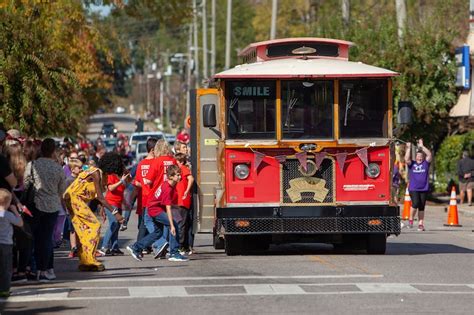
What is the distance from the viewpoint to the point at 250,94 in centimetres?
1903

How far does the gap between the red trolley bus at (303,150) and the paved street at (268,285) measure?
0.61 m

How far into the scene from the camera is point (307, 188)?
61.3 feet

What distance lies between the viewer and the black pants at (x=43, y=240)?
52.4 ft

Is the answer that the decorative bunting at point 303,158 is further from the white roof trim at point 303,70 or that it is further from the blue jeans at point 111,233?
the blue jeans at point 111,233

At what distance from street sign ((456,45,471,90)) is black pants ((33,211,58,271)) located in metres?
24.9

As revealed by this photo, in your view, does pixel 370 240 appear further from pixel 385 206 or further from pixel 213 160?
pixel 213 160

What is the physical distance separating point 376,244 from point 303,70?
2.87 m

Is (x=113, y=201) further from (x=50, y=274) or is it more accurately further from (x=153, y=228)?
(x=50, y=274)

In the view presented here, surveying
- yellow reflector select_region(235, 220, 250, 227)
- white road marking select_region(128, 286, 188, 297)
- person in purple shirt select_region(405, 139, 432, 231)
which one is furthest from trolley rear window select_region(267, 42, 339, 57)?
person in purple shirt select_region(405, 139, 432, 231)

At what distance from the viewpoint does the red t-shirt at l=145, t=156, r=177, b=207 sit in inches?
763

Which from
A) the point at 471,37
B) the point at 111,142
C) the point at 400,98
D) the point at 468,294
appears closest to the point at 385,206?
the point at 468,294

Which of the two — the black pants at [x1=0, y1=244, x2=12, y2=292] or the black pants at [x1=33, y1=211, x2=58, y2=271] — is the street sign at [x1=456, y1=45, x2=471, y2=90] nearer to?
the black pants at [x1=33, y1=211, x2=58, y2=271]

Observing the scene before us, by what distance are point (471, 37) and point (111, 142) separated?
124ft

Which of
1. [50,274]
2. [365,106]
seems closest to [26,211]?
[50,274]
